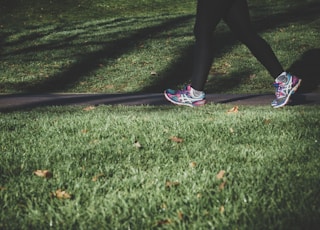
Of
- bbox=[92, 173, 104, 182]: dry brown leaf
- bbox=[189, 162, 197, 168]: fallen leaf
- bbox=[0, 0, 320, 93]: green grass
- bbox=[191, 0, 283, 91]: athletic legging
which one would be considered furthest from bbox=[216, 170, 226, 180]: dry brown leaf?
bbox=[0, 0, 320, 93]: green grass

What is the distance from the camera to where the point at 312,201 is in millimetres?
1768

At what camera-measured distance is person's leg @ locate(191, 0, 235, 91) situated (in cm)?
377

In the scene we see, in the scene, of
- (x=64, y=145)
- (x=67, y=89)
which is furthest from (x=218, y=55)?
(x=64, y=145)

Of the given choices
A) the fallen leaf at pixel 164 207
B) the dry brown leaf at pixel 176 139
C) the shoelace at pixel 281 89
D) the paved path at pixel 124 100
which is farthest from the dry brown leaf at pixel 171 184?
the paved path at pixel 124 100

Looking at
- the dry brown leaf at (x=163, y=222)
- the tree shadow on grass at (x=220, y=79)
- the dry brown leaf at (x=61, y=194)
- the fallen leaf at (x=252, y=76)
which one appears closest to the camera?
the dry brown leaf at (x=163, y=222)

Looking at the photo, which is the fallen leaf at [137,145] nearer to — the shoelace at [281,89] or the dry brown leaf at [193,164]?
the dry brown leaf at [193,164]

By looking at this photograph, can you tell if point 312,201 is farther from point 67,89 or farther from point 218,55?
point 218,55

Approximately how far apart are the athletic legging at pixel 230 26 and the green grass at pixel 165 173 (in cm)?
75

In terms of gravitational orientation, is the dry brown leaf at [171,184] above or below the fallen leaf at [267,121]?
above

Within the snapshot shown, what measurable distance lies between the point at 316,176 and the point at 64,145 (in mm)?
1636

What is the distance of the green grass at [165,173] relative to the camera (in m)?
1.71

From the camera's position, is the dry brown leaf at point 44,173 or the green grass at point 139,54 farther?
the green grass at point 139,54

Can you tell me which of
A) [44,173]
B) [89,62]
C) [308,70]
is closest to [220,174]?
[44,173]

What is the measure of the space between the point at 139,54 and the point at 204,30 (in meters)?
7.37
